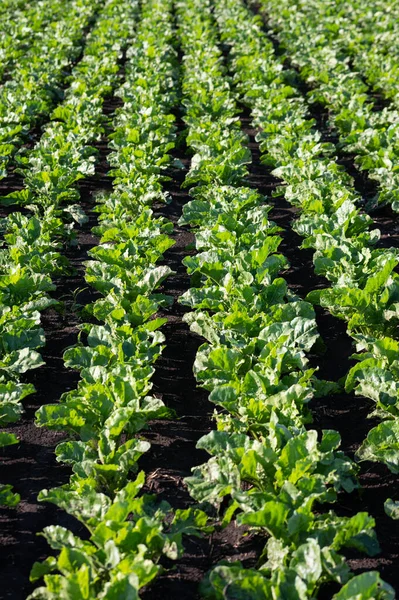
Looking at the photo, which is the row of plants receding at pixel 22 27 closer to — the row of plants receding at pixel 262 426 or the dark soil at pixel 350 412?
the dark soil at pixel 350 412

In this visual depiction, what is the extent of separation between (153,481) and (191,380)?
1.19 meters

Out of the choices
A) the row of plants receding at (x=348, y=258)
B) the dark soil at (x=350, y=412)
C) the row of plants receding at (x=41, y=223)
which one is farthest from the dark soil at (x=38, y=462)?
the row of plants receding at (x=348, y=258)

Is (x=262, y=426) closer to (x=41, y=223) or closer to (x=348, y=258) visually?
(x=348, y=258)

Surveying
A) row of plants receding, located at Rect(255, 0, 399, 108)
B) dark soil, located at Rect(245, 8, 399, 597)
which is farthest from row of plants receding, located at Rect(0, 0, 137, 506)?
row of plants receding, located at Rect(255, 0, 399, 108)

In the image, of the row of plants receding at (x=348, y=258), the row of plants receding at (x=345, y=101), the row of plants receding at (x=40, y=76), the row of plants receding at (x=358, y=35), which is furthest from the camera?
the row of plants receding at (x=358, y=35)

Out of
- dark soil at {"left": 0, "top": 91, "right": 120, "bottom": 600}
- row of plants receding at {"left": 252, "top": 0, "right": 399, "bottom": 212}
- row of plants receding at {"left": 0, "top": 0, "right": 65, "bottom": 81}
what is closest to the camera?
dark soil at {"left": 0, "top": 91, "right": 120, "bottom": 600}

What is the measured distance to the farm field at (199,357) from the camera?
3.76 m

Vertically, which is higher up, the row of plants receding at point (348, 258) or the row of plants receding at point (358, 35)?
the row of plants receding at point (358, 35)

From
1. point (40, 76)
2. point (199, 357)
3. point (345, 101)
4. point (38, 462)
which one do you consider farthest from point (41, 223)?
point (40, 76)

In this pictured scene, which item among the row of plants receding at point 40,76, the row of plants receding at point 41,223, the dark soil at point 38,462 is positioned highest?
the row of plants receding at point 40,76

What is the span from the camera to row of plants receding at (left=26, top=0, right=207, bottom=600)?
11.6 feet

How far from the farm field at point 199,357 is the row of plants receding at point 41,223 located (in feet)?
0.09

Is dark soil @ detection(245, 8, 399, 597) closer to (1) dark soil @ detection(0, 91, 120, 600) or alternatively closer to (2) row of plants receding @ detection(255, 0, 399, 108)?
(1) dark soil @ detection(0, 91, 120, 600)

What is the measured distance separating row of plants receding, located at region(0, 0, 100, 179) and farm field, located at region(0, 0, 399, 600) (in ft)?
0.29
